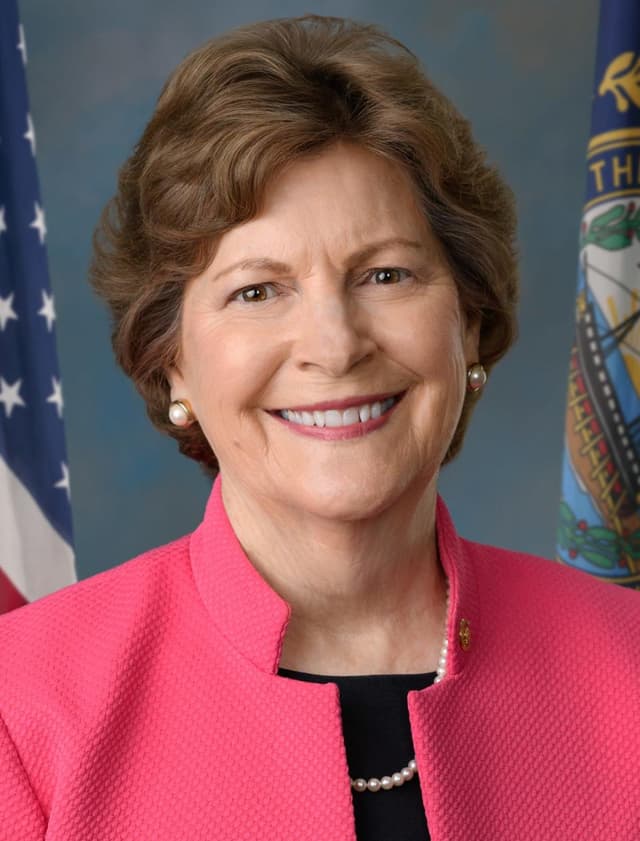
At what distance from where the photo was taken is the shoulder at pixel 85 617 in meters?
1.75

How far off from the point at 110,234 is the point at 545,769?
108 cm

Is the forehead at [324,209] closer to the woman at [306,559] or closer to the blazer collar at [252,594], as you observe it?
the woman at [306,559]

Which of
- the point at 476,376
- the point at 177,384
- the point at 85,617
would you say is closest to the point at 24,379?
the point at 177,384

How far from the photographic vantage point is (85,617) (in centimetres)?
182

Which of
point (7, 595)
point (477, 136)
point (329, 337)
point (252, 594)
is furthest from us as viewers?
point (477, 136)

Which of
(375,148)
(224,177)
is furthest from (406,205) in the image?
(224,177)

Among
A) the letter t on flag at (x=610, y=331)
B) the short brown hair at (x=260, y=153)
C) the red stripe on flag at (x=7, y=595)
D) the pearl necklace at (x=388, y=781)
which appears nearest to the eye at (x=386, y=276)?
the short brown hair at (x=260, y=153)

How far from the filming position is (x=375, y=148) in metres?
1.76

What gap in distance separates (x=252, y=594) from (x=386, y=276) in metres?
0.51

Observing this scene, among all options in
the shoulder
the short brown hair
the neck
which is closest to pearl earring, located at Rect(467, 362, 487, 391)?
the short brown hair

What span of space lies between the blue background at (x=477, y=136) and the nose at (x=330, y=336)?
2416 millimetres

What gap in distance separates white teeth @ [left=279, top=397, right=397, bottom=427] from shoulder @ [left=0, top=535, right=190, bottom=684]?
0.33 metres

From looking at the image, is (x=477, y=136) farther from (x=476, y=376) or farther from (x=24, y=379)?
(x=476, y=376)

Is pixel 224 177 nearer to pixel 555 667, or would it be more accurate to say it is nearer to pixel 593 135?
pixel 555 667
